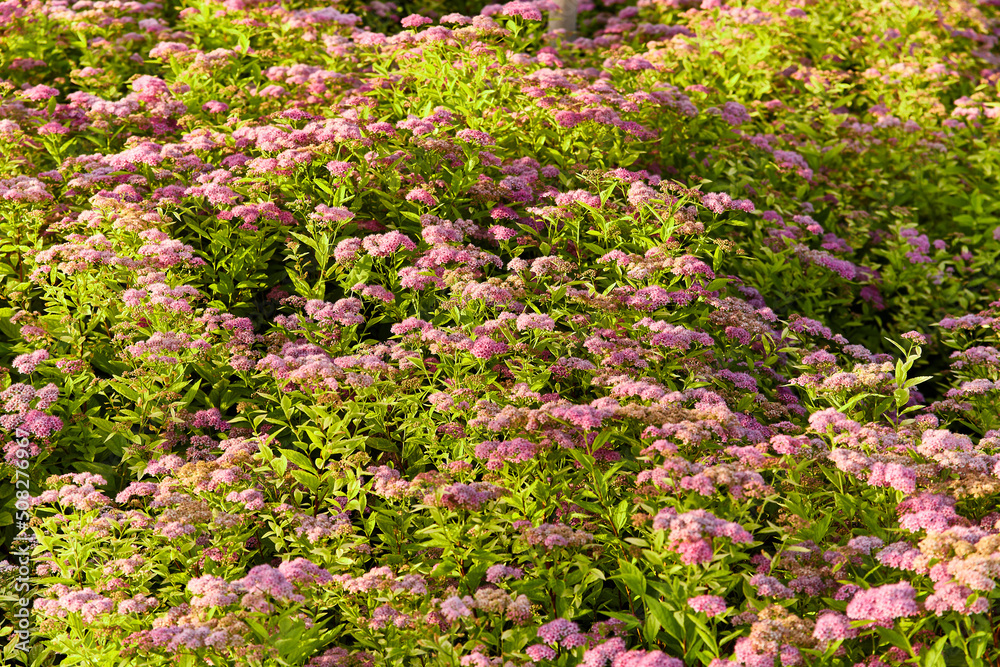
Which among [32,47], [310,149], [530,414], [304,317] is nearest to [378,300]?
[304,317]

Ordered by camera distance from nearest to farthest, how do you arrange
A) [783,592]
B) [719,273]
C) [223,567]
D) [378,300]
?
[783,592]
[223,567]
[378,300]
[719,273]

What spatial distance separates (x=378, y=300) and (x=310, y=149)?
1.28 m

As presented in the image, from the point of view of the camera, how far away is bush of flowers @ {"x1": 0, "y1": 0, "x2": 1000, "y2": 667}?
12.3 feet

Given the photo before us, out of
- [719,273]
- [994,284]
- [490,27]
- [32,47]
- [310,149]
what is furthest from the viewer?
[32,47]

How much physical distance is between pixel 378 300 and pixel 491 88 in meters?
→ 2.69

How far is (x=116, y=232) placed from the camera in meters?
5.80

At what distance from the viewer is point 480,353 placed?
4758mm

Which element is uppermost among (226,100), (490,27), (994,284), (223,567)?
(490,27)

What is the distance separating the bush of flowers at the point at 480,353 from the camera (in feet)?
12.3

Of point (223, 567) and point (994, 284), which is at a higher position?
point (223, 567)

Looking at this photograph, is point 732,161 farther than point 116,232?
Yes

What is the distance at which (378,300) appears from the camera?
5.53m

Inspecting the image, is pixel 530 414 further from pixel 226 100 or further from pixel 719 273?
pixel 226 100

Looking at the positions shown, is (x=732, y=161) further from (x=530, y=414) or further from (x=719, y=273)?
(x=530, y=414)
